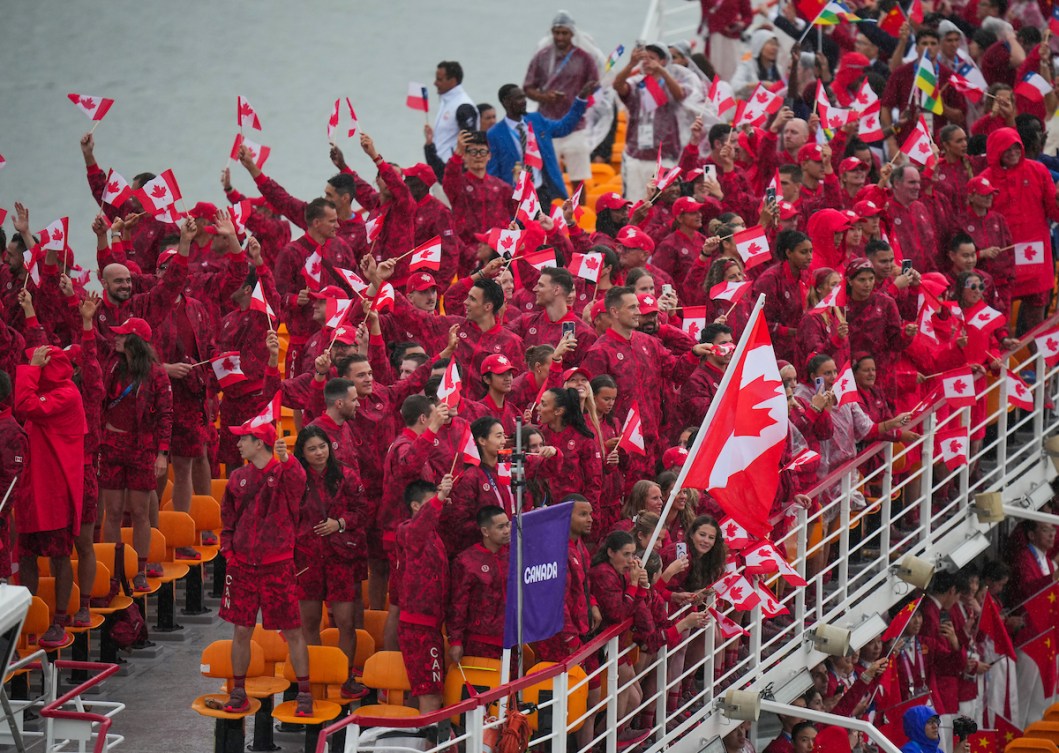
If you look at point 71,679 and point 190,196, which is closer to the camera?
point 71,679

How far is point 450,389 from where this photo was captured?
10.6 meters

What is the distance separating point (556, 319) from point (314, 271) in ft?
7.80

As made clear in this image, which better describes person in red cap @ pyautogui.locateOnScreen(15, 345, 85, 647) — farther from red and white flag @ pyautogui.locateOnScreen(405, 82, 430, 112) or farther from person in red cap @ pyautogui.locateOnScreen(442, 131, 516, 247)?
red and white flag @ pyautogui.locateOnScreen(405, 82, 430, 112)

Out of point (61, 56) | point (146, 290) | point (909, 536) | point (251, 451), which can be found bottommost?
point (909, 536)

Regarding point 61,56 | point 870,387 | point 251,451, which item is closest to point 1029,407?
point 870,387

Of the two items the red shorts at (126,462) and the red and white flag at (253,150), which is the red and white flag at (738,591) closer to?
the red shorts at (126,462)

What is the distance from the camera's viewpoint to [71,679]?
38.4ft

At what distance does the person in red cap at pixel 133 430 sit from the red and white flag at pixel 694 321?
3.46 metres

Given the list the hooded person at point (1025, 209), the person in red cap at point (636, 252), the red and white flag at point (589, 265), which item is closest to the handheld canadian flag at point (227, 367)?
the red and white flag at point (589, 265)

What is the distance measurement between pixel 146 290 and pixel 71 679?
126 inches

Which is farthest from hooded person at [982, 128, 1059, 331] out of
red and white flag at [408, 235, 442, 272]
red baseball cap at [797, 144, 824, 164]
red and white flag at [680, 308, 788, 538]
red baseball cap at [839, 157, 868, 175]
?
red and white flag at [680, 308, 788, 538]

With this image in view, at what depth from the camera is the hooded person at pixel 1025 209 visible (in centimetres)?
1554

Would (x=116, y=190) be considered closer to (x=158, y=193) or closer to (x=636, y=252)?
(x=158, y=193)

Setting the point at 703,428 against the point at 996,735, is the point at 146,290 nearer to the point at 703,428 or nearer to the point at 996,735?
the point at 703,428
